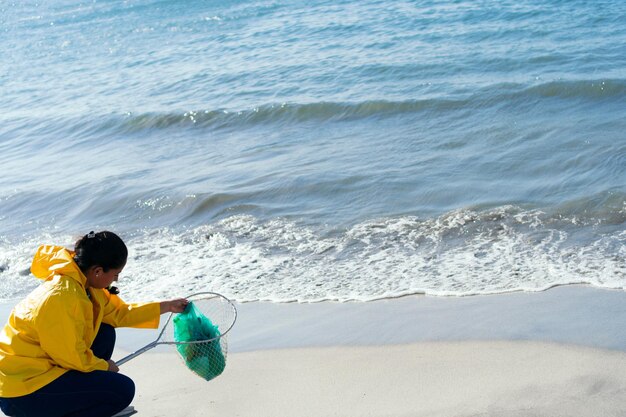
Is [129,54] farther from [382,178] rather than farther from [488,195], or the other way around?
[488,195]

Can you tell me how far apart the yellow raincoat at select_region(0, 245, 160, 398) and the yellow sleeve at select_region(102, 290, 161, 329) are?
0.44 m

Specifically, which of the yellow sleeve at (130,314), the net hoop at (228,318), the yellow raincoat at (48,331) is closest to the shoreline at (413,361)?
the net hoop at (228,318)

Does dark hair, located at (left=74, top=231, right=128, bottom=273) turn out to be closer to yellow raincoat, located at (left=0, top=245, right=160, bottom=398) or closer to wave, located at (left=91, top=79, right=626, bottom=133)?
yellow raincoat, located at (left=0, top=245, right=160, bottom=398)

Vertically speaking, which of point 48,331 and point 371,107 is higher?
point 48,331

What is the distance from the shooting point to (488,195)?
8.45 metres

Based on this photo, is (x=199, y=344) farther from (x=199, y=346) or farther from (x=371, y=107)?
(x=371, y=107)

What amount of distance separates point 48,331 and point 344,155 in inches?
281

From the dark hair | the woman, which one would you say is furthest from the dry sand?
the dark hair

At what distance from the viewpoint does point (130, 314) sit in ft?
15.0

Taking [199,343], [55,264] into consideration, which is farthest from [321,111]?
[55,264]

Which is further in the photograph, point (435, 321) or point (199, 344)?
point (435, 321)

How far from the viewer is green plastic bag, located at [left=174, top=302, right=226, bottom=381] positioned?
4430 millimetres

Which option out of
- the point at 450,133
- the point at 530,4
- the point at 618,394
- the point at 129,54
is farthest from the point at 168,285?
the point at 129,54

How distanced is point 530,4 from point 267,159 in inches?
403
